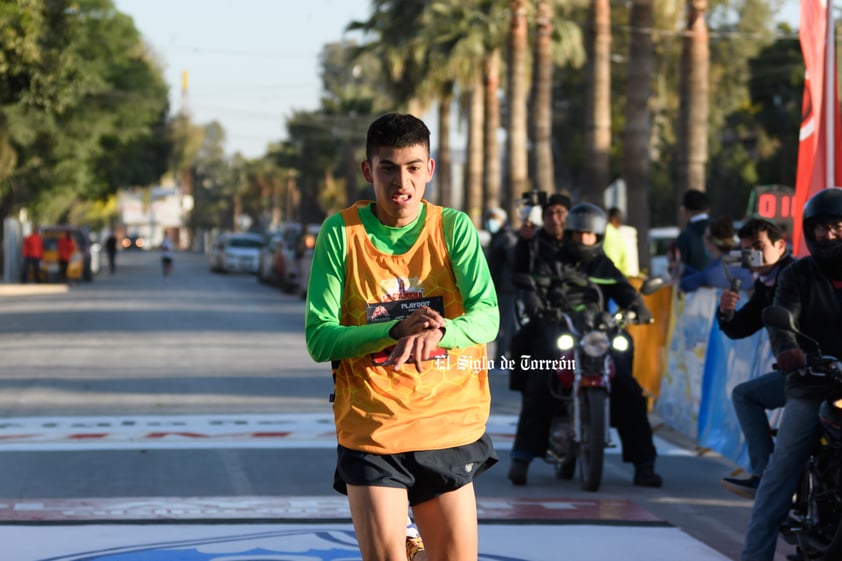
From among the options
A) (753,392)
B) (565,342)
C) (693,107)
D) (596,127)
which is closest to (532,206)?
(565,342)

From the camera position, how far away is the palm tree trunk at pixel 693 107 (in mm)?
25141

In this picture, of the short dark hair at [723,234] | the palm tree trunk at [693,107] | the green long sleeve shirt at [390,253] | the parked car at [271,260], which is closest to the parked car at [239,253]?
the parked car at [271,260]

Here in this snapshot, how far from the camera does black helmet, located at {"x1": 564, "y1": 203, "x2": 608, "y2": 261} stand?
10062 millimetres

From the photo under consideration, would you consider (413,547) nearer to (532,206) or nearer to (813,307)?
(813,307)

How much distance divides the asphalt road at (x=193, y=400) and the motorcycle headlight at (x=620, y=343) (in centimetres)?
92

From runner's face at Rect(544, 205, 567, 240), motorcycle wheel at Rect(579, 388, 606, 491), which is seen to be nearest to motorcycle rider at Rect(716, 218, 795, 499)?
motorcycle wheel at Rect(579, 388, 606, 491)

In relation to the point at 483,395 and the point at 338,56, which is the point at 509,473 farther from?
the point at 338,56

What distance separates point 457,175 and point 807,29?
12053 cm

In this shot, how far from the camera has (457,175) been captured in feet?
431

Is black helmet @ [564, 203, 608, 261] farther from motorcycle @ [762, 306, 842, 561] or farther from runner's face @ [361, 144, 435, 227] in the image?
runner's face @ [361, 144, 435, 227]

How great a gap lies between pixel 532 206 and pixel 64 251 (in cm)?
3680

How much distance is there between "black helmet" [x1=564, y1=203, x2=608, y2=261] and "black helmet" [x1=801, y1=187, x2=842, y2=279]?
3150mm

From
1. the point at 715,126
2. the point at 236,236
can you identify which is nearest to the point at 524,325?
the point at 236,236

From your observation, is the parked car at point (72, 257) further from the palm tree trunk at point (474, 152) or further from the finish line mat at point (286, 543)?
the finish line mat at point (286, 543)
